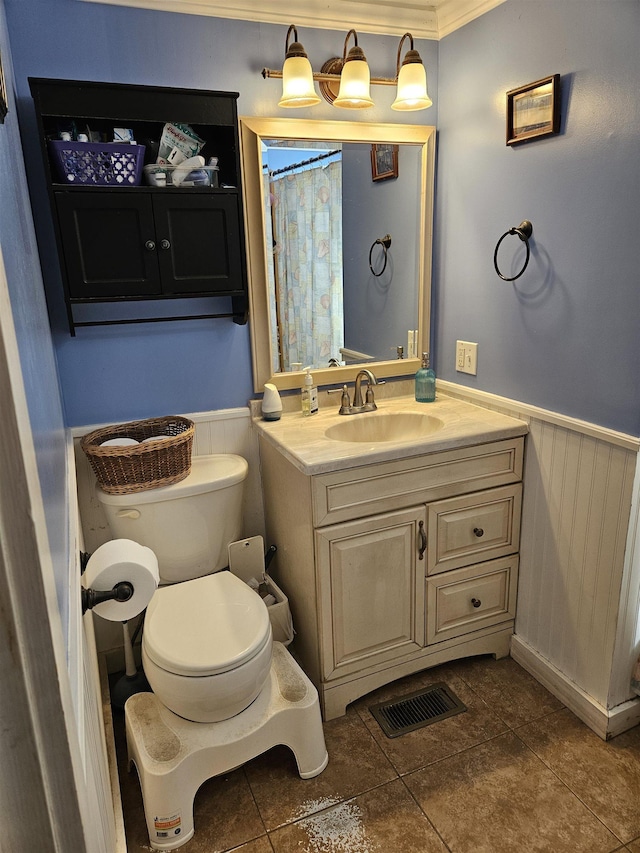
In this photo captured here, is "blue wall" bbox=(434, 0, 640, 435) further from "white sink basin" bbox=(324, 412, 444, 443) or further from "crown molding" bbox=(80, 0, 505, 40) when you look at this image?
"white sink basin" bbox=(324, 412, 444, 443)

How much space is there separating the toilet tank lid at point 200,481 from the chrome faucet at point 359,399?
43 cm

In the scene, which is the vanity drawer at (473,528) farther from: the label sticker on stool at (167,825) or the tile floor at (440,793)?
the label sticker on stool at (167,825)

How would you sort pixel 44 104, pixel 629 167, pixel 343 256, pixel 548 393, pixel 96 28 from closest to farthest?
pixel 629 167 < pixel 44 104 < pixel 96 28 < pixel 548 393 < pixel 343 256

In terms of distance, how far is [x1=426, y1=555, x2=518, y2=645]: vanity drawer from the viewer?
2.02 m

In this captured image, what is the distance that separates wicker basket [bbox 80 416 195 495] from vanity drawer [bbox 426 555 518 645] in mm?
930

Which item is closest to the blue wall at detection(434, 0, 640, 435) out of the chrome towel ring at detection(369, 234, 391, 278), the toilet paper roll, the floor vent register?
the chrome towel ring at detection(369, 234, 391, 278)

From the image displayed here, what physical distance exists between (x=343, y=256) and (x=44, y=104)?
3.50 ft

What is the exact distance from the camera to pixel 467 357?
7.28ft

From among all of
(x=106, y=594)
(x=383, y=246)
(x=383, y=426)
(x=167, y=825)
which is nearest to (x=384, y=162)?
(x=383, y=246)

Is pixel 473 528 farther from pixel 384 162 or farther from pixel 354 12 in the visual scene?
pixel 354 12

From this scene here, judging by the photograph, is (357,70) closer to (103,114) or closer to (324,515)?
(103,114)

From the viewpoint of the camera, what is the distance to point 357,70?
72.7 inches

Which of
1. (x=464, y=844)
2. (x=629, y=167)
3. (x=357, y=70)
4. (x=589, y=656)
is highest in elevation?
(x=357, y=70)

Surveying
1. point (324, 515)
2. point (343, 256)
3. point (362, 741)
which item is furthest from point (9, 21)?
point (362, 741)
